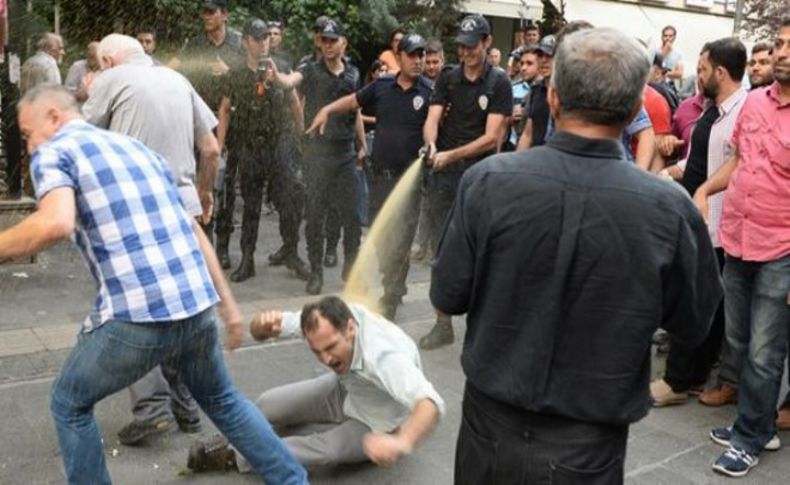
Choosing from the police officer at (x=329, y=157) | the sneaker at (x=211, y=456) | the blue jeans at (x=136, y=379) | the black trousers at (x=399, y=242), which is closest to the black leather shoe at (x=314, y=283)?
the police officer at (x=329, y=157)

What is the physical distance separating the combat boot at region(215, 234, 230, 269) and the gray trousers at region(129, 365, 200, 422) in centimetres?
328

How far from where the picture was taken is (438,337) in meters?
5.59

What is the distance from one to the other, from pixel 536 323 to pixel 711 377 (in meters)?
3.75

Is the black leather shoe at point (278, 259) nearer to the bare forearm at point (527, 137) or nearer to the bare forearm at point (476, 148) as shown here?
the bare forearm at point (476, 148)

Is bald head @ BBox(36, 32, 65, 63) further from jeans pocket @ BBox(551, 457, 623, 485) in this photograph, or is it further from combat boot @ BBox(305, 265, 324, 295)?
jeans pocket @ BBox(551, 457, 623, 485)

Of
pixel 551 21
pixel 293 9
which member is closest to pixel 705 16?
pixel 551 21

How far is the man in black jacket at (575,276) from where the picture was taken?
1943mm

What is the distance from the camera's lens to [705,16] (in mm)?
24484

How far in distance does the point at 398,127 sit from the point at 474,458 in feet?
14.2

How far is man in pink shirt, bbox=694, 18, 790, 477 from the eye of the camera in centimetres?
379

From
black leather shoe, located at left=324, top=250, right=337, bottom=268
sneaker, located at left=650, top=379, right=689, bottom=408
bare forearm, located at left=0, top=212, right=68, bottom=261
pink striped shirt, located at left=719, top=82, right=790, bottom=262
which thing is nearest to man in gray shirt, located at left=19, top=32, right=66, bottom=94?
black leather shoe, located at left=324, top=250, right=337, bottom=268

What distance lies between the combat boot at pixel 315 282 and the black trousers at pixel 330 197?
3cm

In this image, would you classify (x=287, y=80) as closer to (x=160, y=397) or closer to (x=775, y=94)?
(x=160, y=397)

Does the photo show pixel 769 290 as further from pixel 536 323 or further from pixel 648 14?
pixel 648 14
